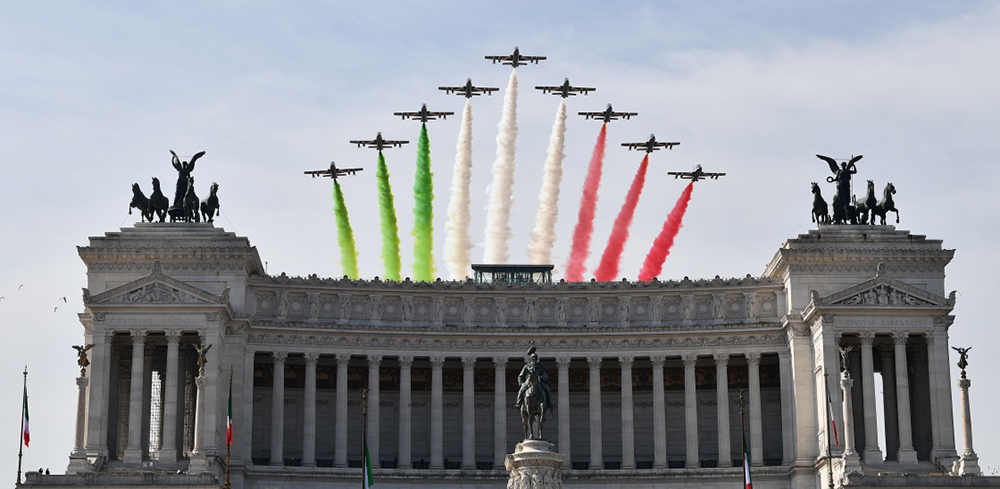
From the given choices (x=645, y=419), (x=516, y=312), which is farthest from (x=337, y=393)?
(x=645, y=419)

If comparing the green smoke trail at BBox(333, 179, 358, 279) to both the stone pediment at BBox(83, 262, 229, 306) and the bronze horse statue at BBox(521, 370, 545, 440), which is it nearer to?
the stone pediment at BBox(83, 262, 229, 306)

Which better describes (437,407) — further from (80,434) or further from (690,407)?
(80,434)

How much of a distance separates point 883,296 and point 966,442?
9542 mm

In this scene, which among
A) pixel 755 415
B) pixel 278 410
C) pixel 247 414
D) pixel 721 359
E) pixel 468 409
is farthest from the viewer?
pixel 468 409

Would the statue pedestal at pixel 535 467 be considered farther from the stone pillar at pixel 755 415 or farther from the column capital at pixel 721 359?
the column capital at pixel 721 359

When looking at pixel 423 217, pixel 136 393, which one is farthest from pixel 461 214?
pixel 136 393

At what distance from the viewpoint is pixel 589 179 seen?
427 feet

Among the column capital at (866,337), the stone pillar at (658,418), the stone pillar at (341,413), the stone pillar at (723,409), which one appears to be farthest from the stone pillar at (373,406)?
the column capital at (866,337)

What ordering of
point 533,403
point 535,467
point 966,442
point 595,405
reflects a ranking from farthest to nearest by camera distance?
1. point 595,405
2. point 966,442
3. point 533,403
4. point 535,467

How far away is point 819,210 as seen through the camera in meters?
116

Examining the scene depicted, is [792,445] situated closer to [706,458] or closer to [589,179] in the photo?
[706,458]

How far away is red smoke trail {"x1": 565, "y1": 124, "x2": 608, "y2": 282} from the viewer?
129375mm

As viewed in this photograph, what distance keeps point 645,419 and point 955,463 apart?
2087 centimetres

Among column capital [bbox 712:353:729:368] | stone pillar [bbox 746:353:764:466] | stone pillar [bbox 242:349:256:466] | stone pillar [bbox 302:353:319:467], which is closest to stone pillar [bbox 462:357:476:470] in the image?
stone pillar [bbox 302:353:319:467]
